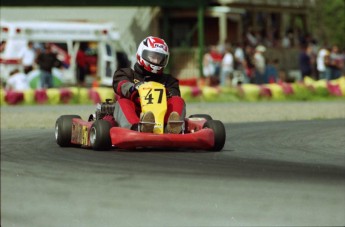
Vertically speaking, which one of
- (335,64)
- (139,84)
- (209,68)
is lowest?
(209,68)

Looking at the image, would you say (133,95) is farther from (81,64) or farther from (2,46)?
(81,64)

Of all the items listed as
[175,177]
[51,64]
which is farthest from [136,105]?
[51,64]

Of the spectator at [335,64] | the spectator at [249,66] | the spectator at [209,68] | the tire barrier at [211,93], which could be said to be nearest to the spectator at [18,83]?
→ the tire barrier at [211,93]

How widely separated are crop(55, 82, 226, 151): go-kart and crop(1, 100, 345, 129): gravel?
4.10 metres

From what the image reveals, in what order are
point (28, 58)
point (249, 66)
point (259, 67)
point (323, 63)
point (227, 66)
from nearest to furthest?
point (28, 58) < point (227, 66) < point (259, 67) < point (249, 66) < point (323, 63)

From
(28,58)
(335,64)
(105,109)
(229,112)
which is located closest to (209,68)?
(335,64)

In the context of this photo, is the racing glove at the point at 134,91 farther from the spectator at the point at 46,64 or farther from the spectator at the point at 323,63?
the spectator at the point at 323,63

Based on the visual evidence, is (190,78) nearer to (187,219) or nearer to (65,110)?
(65,110)

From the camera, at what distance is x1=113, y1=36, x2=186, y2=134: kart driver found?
11008mm

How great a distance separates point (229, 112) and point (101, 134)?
834 centimetres

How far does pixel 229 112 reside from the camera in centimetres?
1898

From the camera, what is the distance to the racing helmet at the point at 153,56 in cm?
1140

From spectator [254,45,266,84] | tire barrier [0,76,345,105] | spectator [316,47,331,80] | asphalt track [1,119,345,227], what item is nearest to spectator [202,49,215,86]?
spectator [254,45,266,84]

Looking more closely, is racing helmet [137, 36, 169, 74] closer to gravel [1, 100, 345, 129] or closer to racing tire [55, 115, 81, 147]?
racing tire [55, 115, 81, 147]
